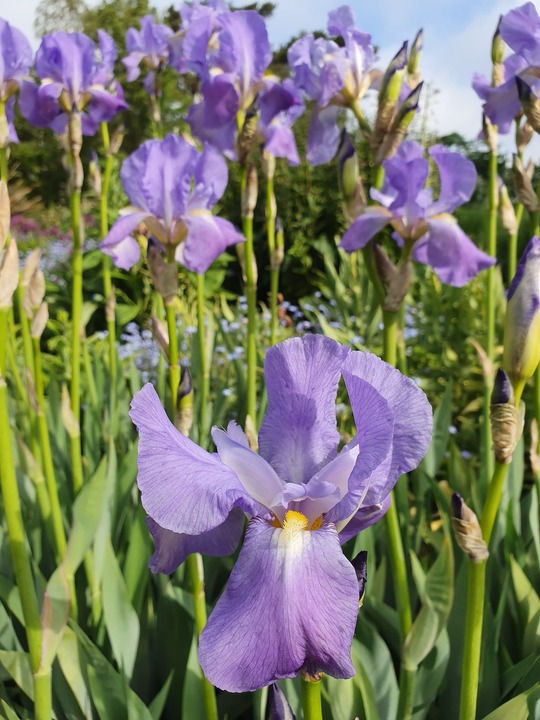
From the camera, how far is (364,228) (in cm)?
124

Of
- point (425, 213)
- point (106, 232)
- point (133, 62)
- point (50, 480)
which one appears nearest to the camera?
point (425, 213)

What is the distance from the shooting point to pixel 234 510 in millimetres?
694

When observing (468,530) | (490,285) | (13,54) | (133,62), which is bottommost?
(468,530)

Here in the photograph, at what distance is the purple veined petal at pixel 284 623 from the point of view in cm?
56

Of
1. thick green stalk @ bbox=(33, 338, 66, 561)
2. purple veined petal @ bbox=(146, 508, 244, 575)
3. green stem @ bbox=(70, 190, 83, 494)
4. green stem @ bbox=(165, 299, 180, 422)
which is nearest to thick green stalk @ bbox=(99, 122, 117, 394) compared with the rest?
green stem @ bbox=(70, 190, 83, 494)

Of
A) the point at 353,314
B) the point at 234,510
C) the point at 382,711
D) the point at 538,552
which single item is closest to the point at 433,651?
the point at 382,711

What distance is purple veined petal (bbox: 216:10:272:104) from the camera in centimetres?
181

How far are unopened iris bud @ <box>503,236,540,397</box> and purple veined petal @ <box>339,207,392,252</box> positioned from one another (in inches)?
16.3

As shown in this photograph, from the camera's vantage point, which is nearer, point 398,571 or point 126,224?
point 398,571

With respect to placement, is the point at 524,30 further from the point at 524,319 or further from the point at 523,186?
the point at 524,319

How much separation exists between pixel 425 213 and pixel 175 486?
951 mm

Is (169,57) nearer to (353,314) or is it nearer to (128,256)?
(128,256)

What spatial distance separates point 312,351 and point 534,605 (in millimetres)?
1066

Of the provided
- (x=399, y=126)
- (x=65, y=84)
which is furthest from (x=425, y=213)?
(x=65, y=84)
